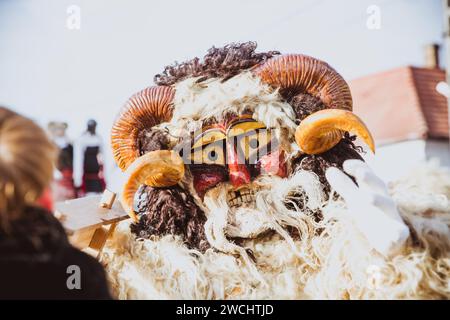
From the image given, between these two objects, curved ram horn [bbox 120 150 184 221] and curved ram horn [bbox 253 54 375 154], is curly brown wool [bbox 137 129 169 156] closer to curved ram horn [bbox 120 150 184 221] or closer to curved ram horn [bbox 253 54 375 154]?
curved ram horn [bbox 120 150 184 221]

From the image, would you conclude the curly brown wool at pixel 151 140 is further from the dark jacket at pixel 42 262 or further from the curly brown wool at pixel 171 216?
the dark jacket at pixel 42 262

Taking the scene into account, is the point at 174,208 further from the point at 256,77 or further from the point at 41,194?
the point at 41,194

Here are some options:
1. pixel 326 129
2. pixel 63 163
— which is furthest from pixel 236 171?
pixel 63 163

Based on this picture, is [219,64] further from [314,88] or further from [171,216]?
[171,216]

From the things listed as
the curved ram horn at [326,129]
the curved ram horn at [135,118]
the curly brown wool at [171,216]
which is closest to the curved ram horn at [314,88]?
the curved ram horn at [326,129]

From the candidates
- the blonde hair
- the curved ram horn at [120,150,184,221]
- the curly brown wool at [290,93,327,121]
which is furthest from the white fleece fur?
the blonde hair

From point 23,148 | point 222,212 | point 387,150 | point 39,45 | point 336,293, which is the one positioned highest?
point 39,45

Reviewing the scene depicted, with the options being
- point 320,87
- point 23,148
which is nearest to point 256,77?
point 320,87
